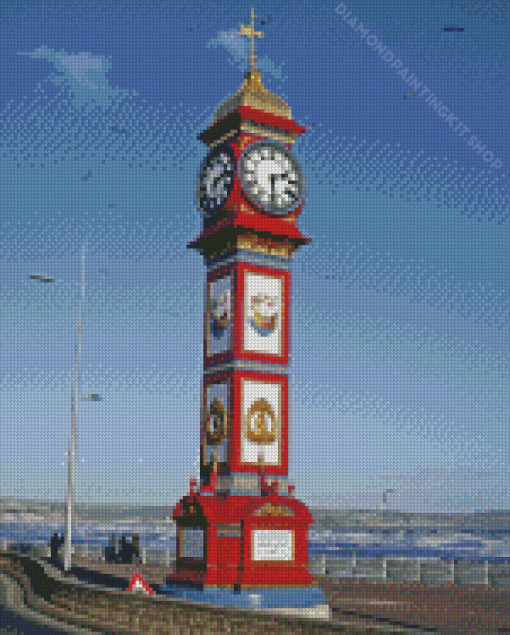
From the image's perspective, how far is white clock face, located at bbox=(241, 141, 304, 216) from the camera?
113 feet

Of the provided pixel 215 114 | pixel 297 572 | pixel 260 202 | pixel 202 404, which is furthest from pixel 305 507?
pixel 215 114

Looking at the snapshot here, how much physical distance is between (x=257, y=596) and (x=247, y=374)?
25.8 feet

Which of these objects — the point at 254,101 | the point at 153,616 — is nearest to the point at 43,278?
the point at 254,101

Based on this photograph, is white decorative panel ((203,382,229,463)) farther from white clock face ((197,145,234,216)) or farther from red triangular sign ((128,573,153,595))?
white clock face ((197,145,234,216))

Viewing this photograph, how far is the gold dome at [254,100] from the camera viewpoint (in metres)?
35.3

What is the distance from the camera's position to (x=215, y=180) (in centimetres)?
3575

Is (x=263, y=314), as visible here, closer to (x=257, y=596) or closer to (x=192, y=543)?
(x=192, y=543)

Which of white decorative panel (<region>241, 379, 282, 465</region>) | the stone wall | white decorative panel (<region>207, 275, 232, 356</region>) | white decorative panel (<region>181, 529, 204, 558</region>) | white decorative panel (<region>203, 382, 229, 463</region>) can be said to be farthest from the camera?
white decorative panel (<region>207, 275, 232, 356</region>)

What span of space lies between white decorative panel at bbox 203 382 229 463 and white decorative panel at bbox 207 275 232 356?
154 cm

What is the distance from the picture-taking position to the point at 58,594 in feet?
93.7

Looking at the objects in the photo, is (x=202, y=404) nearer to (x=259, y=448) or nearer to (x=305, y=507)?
(x=259, y=448)

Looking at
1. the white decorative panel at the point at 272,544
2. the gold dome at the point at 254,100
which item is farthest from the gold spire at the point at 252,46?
the white decorative panel at the point at 272,544

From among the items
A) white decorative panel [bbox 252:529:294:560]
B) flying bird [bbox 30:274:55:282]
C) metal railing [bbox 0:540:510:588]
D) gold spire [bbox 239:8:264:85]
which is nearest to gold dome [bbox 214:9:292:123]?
gold spire [bbox 239:8:264:85]

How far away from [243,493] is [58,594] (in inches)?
291
